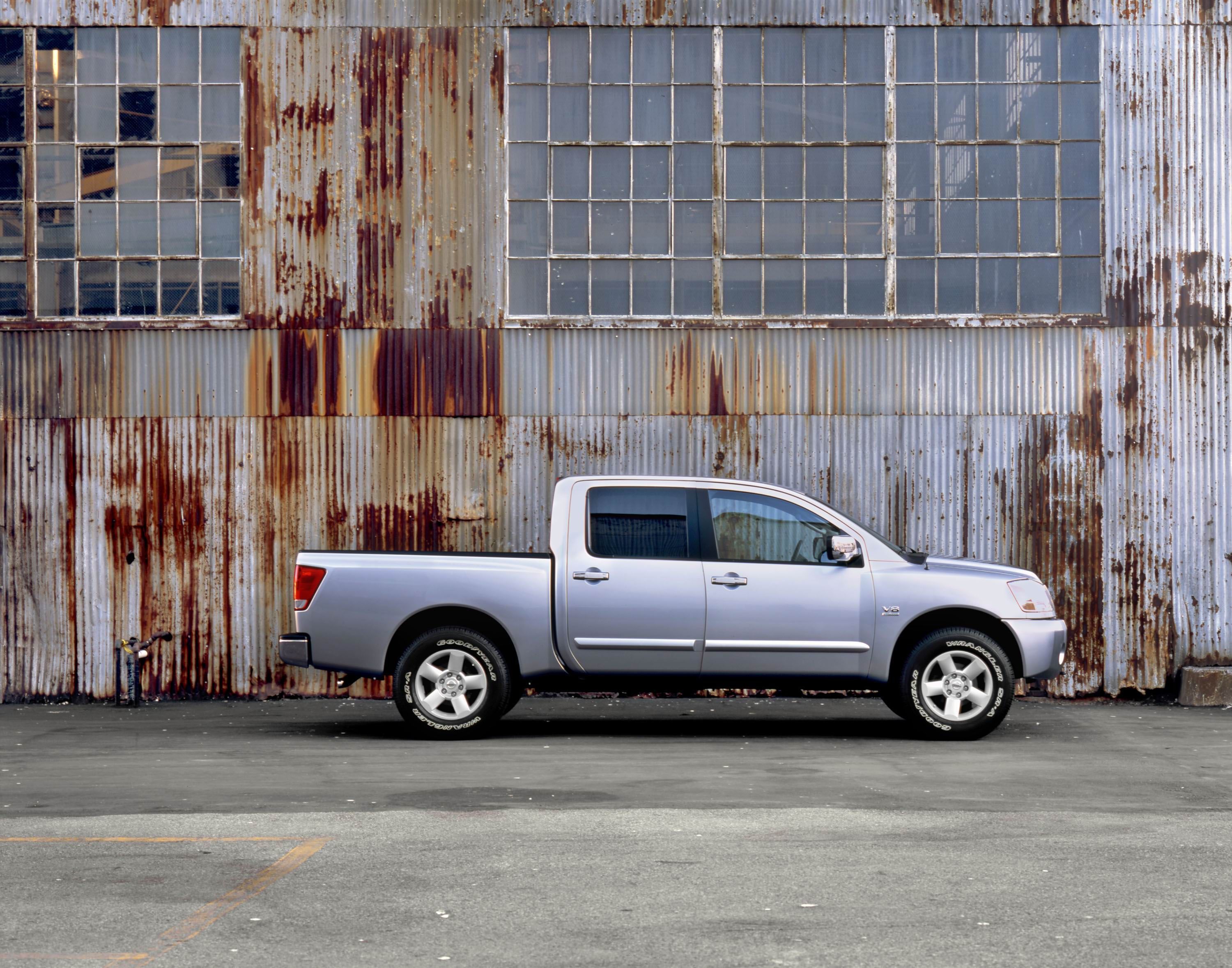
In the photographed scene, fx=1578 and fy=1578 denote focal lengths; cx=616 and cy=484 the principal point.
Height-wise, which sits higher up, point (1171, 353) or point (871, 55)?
point (871, 55)

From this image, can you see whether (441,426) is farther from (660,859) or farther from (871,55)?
(660,859)

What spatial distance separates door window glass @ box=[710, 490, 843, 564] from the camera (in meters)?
11.7

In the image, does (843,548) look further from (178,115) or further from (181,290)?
(178,115)

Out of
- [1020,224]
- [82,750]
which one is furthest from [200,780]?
[1020,224]

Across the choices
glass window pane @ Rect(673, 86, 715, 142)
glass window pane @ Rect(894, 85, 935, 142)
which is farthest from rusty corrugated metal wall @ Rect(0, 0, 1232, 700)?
glass window pane @ Rect(673, 86, 715, 142)

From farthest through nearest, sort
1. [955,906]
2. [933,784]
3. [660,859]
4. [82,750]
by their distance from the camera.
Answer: [82,750] < [933,784] < [660,859] < [955,906]

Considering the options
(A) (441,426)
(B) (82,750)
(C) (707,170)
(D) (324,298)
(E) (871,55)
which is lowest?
(B) (82,750)

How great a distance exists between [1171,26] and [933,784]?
8.91 metres

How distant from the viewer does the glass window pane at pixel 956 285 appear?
1530cm

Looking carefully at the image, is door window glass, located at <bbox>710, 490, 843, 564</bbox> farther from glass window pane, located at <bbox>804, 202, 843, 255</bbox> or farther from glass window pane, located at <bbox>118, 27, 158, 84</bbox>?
glass window pane, located at <bbox>118, 27, 158, 84</bbox>

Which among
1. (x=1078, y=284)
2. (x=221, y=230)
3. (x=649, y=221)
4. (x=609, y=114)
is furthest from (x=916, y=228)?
A: (x=221, y=230)

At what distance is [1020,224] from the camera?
15.3 m

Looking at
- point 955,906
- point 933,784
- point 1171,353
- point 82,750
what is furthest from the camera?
point 1171,353

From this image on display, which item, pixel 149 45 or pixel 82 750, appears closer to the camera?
pixel 82 750
